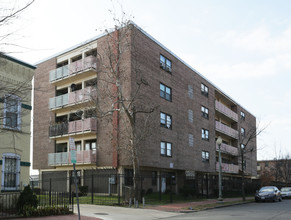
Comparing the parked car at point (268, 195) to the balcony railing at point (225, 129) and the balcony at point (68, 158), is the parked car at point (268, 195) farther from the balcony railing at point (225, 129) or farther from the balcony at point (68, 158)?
the balcony railing at point (225, 129)

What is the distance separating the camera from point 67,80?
105 ft

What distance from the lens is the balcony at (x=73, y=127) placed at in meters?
28.5

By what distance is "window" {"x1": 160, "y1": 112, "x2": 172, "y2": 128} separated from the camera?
101 feet

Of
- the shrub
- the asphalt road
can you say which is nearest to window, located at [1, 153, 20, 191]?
the shrub

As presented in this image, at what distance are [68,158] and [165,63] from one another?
1240 centimetres

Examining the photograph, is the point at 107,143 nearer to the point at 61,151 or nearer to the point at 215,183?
the point at 61,151

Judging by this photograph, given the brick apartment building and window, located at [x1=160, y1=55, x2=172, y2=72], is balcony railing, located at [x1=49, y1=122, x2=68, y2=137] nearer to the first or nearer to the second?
the brick apartment building

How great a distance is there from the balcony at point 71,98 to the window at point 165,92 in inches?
252

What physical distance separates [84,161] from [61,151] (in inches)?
212

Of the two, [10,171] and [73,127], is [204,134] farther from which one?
[10,171]

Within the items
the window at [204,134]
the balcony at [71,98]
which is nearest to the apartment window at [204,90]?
the window at [204,134]

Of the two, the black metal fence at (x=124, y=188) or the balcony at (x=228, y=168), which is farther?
the balcony at (x=228, y=168)

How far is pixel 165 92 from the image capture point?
104 ft

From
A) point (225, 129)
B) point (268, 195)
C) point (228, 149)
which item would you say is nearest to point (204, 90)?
point (225, 129)
